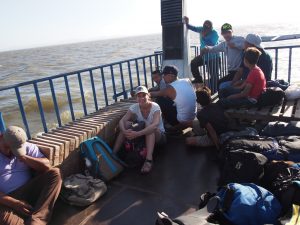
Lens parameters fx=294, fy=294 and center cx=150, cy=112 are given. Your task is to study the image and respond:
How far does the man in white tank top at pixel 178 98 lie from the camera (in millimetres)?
4816

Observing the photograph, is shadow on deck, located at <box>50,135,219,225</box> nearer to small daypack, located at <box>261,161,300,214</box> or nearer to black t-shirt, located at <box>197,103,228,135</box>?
black t-shirt, located at <box>197,103,228,135</box>

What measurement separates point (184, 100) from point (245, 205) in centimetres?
259

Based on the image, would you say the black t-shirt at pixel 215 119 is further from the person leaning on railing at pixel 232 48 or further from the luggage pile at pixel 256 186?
the person leaning on railing at pixel 232 48

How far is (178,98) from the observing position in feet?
15.8

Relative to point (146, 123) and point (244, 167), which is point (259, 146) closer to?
point (244, 167)

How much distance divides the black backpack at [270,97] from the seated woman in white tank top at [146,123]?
1631mm

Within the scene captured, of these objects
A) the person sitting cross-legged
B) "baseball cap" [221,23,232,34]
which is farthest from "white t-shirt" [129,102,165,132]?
"baseball cap" [221,23,232,34]

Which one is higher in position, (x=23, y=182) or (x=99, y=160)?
(x=23, y=182)

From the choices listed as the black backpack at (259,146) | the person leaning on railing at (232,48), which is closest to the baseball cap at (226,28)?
the person leaning on railing at (232,48)

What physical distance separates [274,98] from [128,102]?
8.49 ft

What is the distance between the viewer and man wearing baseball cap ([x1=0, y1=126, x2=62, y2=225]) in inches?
121

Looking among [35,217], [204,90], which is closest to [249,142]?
[204,90]

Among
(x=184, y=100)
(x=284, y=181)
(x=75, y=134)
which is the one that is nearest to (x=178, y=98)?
(x=184, y=100)

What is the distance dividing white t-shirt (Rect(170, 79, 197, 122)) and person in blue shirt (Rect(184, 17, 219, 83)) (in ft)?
6.01
